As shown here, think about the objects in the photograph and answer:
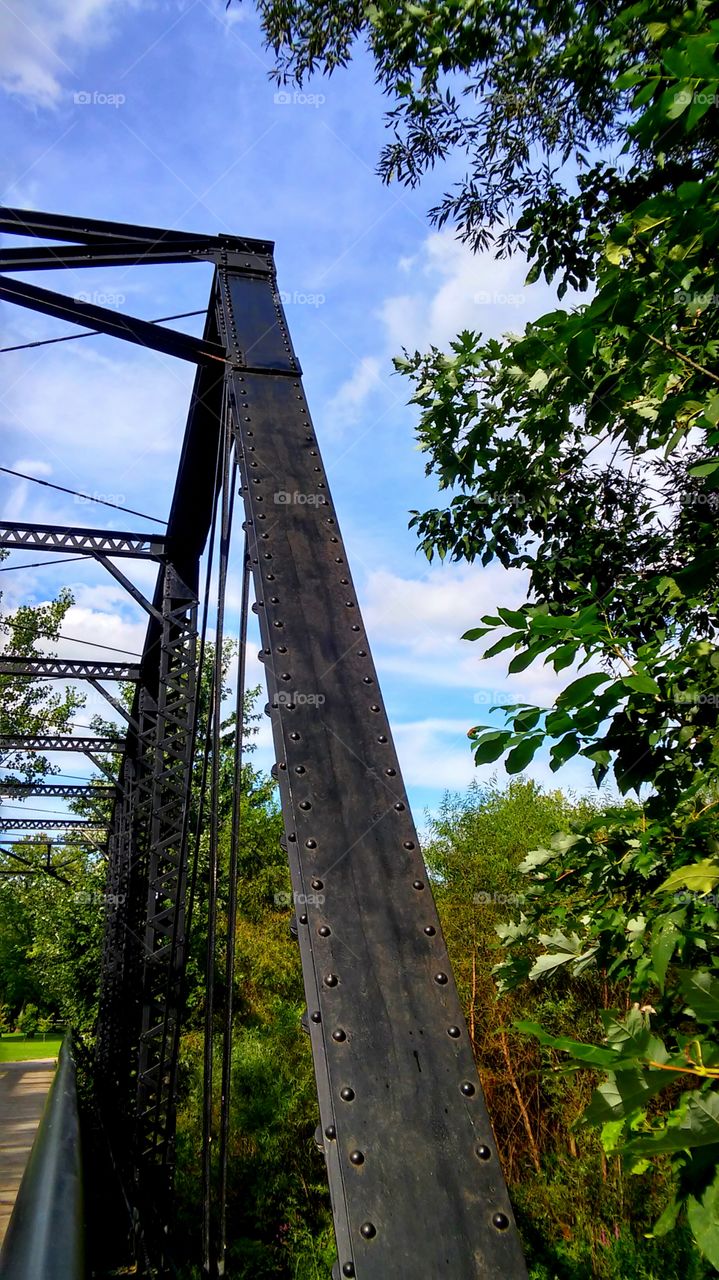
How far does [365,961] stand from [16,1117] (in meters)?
10.8

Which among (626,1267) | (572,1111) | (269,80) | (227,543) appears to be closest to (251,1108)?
(572,1111)

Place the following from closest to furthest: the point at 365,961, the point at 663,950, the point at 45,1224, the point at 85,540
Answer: the point at 365,961, the point at 663,950, the point at 45,1224, the point at 85,540

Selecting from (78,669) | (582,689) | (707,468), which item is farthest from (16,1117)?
(707,468)

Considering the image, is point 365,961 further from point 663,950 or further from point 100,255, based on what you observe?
point 100,255

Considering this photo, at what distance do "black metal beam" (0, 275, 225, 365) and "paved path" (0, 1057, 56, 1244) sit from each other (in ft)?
14.1

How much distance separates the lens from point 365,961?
4.65 feet

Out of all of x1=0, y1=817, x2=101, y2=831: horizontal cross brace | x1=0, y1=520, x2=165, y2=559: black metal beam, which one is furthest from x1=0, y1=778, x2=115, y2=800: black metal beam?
x1=0, y1=520, x2=165, y2=559: black metal beam

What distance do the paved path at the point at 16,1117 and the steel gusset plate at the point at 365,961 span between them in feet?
9.24

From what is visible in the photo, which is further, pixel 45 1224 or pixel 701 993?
pixel 45 1224

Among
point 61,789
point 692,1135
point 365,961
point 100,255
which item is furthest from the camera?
point 61,789

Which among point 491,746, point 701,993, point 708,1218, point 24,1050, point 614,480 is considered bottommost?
point 708,1218

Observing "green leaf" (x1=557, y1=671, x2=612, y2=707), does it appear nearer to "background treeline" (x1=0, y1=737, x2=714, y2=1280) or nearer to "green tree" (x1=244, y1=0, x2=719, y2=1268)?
"green tree" (x1=244, y1=0, x2=719, y2=1268)

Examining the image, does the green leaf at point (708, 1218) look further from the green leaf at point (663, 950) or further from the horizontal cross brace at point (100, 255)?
the horizontal cross brace at point (100, 255)

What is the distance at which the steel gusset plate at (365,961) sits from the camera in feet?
3.64
